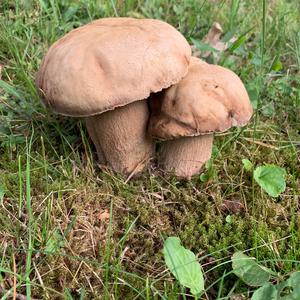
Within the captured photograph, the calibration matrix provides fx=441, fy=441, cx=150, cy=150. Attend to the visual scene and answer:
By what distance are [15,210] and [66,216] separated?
9.1 inches

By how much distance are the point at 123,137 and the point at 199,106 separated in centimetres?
43

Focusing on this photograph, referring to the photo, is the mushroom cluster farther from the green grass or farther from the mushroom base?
the green grass

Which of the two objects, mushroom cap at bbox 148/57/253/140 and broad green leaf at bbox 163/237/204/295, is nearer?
broad green leaf at bbox 163/237/204/295

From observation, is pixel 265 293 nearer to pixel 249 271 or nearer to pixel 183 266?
pixel 249 271

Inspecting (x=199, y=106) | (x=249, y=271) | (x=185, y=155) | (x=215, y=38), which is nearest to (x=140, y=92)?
(x=199, y=106)

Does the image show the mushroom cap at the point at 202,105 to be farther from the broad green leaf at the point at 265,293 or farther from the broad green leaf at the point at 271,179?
the broad green leaf at the point at 265,293

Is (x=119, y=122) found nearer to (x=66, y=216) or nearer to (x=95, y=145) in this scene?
(x=95, y=145)

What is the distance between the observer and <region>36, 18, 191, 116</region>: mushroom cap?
→ 5.58 feet

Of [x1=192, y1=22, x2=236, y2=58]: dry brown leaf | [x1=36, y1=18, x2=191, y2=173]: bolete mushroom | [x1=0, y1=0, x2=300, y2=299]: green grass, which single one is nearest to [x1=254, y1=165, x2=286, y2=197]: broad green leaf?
[x1=0, y1=0, x2=300, y2=299]: green grass

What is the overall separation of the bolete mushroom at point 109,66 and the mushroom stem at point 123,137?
270 mm

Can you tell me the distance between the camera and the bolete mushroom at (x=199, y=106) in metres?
1.88

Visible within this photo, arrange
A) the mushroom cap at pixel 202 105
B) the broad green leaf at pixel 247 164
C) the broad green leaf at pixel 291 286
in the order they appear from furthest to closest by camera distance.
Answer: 1. the broad green leaf at pixel 247 164
2. the mushroom cap at pixel 202 105
3. the broad green leaf at pixel 291 286

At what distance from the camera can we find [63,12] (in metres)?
3.06

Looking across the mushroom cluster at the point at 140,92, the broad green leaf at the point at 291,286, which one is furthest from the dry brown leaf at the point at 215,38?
the broad green leaf at the point at 291,286
